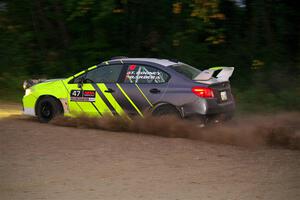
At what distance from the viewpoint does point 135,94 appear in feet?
38.2

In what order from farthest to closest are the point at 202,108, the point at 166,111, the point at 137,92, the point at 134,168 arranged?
the point at 137,92
the point at 166,111
the point at 202,108
the point at 134,168

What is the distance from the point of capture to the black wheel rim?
493 inches

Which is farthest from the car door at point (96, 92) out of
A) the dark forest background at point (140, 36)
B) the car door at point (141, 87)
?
the dark forest background at point (140, 36)

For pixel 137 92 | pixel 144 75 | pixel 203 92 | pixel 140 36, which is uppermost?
pixel 144 75

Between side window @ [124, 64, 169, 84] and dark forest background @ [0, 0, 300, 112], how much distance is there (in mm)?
6903

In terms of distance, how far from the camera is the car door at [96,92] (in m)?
11.9

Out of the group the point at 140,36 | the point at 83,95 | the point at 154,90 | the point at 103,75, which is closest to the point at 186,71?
the point at 154,90

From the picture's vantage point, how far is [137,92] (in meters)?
11.6

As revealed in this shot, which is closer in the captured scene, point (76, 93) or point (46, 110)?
point (76, 93)

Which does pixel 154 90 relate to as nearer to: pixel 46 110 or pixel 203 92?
pixel 203 92

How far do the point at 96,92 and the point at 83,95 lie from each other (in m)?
0.30

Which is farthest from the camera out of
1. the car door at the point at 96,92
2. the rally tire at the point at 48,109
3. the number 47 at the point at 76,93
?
the rally tire at the point at 48,109

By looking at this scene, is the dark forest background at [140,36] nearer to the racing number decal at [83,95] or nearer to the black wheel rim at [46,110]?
the black wheel rim at [46,110]

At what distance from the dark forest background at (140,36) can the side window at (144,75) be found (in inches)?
272
